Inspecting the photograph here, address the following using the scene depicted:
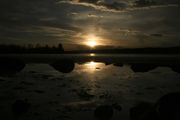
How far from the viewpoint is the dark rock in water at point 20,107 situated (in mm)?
12205

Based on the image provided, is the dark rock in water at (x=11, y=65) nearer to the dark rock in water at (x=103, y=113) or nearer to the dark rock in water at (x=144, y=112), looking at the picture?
the dark rock in water at (x=103, y=113)

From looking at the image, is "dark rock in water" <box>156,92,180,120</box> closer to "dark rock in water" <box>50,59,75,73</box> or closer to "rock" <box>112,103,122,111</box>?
"rock" <box>112,103,122,111</box>

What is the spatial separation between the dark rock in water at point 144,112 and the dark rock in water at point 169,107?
1.23 feet

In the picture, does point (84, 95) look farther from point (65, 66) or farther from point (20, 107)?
point (65, 66)

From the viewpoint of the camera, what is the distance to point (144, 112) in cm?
1025

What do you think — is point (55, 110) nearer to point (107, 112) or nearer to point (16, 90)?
point (107, 112)

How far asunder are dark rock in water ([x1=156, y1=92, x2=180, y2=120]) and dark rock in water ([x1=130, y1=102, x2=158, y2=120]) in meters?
0.37

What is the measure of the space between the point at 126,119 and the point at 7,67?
28.3m

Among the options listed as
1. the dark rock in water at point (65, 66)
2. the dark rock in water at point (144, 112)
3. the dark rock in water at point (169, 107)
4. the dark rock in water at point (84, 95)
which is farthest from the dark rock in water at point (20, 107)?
the dark rock in water at point (65, 66)

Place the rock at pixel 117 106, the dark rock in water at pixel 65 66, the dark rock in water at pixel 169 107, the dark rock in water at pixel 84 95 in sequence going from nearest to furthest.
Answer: the dark rock in water at pixel 169 107
the rock at pixel 117 106
the dark rock in water at pixel 84 95
the dark rock in water at pixel 65 66

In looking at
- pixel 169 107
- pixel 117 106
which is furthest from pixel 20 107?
pixel 169 107

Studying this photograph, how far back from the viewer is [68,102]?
14672 mm

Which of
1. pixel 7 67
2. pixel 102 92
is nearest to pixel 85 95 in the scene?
pixel 102 92

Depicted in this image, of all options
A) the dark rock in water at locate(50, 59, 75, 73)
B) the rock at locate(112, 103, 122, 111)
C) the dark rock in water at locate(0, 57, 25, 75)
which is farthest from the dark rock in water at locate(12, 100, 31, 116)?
the dark rock in water at locate(50, 59, 75, 73)
